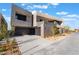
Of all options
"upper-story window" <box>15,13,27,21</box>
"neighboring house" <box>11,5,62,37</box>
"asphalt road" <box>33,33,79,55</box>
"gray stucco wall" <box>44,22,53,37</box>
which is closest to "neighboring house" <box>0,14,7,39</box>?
"neighboring house" <box>11,5,62,37</box>

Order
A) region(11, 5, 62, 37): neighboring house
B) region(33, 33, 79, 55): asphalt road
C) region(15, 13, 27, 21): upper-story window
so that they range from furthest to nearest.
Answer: region(15, 13, 27, 21): upper-story window → region(11, 5, 62, 37): neighboring house → region(33, 33, 79, 55): asphalt road

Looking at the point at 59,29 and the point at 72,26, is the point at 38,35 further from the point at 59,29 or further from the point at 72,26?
the point at 72,26

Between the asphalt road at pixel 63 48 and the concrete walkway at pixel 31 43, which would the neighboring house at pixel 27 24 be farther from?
the asphalt road at pixel 63 48

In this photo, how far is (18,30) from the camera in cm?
970

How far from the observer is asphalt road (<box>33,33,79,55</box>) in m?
8.66

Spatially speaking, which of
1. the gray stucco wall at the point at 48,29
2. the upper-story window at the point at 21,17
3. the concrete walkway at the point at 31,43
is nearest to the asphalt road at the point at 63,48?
the concrete walkway at the point at 31,43

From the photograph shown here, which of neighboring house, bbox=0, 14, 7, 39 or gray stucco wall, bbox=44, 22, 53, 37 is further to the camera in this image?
gray stucco wall, bbox=44, 22, 53, 37

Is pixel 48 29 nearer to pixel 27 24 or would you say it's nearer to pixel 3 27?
pixel 27 24

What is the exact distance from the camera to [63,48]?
8953mm

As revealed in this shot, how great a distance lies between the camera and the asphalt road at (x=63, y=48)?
28.4 ft

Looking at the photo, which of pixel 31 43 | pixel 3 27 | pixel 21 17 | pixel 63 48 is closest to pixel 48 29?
pixel 31 43

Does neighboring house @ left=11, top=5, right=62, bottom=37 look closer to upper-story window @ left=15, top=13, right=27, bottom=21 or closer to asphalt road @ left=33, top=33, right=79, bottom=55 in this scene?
upper-story window @ left=15, top=13, right=27, bottom=21

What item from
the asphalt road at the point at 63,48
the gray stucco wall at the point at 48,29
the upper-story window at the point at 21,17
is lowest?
the asphalt road at the point at 63,48
